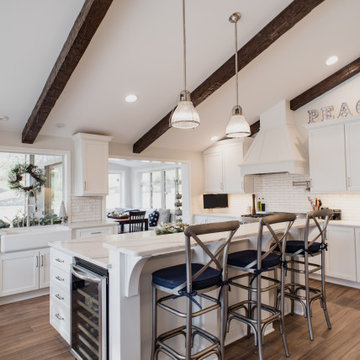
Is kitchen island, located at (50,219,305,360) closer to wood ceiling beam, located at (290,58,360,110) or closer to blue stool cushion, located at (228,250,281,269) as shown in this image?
blue stool cushion, located at (228,250,281,269)

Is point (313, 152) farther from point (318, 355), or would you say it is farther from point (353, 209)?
point (318, 355)

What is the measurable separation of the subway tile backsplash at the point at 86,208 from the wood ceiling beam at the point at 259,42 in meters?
2.44

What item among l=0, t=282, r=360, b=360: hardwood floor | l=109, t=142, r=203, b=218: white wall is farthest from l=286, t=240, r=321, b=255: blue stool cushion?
l=109, t=142, r=203, b=218: white wall

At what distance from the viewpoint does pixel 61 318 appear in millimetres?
2660

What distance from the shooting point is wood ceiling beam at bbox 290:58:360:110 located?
4.58 meters

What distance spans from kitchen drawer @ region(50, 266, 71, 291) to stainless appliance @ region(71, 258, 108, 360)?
173mm

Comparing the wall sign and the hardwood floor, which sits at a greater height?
the wall sign

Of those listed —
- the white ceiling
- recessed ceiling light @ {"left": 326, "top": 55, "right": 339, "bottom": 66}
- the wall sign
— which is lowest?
the wall sign

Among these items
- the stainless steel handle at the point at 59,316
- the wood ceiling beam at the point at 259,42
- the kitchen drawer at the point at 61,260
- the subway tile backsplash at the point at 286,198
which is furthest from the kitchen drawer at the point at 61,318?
the subway tile backsplash at the point at 286,198

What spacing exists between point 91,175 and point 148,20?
2607 millimetres

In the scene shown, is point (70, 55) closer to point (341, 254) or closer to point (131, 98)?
point (131, 98)

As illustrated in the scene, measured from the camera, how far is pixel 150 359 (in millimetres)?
2133

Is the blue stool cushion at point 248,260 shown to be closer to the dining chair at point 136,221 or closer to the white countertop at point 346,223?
the white countertop at point 346,223

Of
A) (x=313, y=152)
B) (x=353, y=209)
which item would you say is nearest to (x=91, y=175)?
(x=313, y=152)
